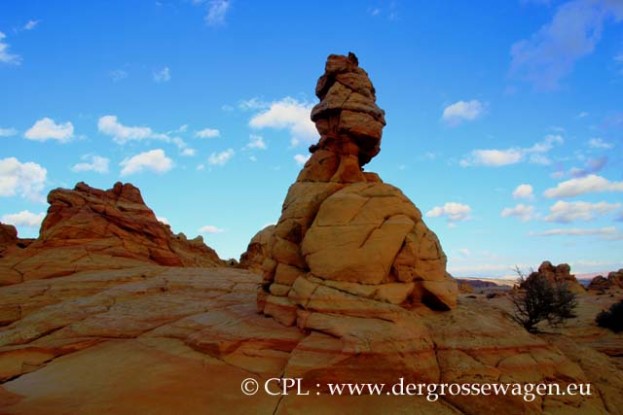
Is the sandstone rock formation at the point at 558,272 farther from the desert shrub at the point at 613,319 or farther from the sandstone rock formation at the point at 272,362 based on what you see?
the sandstone rock formation at the point at 272,362

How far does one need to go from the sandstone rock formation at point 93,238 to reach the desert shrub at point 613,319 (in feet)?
98.7

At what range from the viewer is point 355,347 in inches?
344

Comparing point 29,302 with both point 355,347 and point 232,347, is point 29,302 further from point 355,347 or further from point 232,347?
point 355,347

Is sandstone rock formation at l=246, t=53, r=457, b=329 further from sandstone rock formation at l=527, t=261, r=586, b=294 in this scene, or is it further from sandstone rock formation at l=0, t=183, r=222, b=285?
sandstone rock formation at l=527, t=261, r=586, b=294

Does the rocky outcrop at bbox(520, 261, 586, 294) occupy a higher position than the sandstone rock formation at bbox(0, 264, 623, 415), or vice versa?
the rocky outcrop at bbox(520, 261, 586, 294)

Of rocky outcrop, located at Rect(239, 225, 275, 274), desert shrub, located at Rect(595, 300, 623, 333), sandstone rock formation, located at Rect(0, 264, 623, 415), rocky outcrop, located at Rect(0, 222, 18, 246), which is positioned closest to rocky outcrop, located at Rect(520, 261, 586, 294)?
A: desert shrub, located at Rect(595, 300, 623, 333)

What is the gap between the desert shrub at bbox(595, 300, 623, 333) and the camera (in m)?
23.9

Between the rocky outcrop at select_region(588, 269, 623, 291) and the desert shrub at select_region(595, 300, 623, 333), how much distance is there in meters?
37.5

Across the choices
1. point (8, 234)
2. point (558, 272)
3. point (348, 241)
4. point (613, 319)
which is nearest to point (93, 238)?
point (8, 234)

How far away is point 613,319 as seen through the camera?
80.7ft

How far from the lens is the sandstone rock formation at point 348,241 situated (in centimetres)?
1064

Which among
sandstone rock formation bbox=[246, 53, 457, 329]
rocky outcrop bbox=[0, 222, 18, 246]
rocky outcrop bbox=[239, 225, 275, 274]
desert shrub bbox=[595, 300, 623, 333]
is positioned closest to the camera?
sandstone rock formation bbox=[246, 53, 457, 329]

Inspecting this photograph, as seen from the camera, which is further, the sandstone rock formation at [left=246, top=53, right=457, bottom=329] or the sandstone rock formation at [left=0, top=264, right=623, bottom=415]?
the sandstone rock formation at [left=246, top=53, right=457, bottom=329]

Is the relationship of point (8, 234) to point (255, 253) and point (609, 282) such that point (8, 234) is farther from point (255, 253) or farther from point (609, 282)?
point (609, 282)
